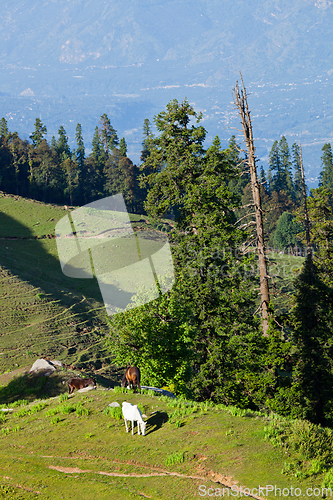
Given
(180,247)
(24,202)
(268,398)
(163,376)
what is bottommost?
(268,398)

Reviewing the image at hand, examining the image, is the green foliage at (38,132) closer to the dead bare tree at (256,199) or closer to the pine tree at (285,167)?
the pine tree at (285,167)

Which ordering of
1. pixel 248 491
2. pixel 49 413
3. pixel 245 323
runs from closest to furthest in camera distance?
pixel 248 491
pixel 49 413
pixel 245 323

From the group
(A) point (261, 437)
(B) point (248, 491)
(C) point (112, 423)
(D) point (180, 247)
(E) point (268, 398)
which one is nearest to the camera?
(B) point (248, 491)

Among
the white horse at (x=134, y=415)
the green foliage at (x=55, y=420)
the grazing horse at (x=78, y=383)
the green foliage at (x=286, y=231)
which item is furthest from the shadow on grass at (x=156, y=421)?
the green foliage at (x=286, y=231)

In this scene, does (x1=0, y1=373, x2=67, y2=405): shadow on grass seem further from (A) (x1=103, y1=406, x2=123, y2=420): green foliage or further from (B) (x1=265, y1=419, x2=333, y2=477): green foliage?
(B) (x1=265, y1=419, x2=333, y2=477): green foliage

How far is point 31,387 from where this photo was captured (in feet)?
70.9

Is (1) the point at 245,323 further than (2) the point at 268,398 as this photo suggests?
Yes

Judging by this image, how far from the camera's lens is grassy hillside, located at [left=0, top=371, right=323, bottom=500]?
29.8ft

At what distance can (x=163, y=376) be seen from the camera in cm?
2044

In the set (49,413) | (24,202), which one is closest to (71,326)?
(49,413)

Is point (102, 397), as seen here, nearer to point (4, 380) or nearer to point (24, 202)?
point (4, 380)

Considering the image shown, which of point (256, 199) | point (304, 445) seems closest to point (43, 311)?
point (256, 199)

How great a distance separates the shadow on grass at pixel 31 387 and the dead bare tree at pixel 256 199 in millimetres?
9928

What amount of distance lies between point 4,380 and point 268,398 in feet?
42.4
